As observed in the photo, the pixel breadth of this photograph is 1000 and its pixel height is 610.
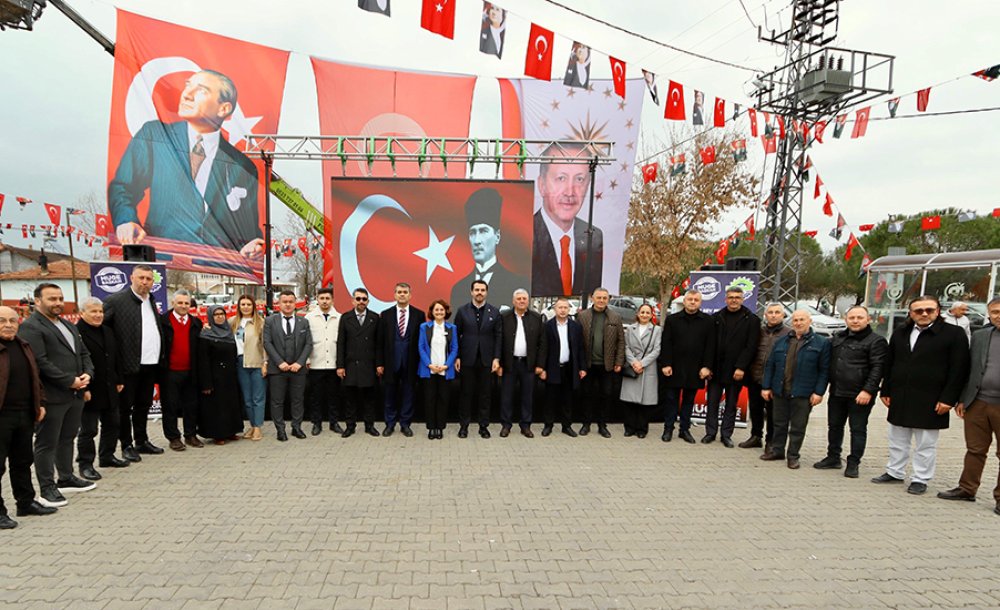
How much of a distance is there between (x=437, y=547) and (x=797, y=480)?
12.0 feet

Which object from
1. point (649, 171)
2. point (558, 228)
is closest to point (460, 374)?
point (558, 228)

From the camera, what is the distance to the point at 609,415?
691 centimetres

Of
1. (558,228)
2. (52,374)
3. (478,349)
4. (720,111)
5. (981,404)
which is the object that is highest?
(720,111)

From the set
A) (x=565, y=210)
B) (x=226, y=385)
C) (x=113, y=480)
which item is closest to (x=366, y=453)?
(x=226, y=385)

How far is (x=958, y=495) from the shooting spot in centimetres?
437

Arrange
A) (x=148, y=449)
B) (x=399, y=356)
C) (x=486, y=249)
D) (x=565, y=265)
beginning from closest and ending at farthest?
(x=148, y=449) → (x=399, y=356) → (x=486, y=249) → (x=565, y=265)

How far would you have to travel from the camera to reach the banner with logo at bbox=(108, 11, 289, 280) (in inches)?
408

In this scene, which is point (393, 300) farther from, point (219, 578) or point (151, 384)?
point (219, 578)

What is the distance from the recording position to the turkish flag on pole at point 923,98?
30.7ft

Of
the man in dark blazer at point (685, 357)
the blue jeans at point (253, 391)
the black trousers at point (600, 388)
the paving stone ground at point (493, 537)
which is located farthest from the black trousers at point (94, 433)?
the man in dark blazer at point (685, 357)

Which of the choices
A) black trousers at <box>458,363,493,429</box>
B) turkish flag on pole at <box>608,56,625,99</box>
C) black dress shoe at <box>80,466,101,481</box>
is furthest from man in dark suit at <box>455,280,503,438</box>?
turkish flag on pole at <box>608,56,625,99</box>

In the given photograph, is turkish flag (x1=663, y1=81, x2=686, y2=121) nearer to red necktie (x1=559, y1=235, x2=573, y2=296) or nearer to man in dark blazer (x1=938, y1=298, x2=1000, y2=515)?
red necktie (x1=559, y1=235, x2=573, y2=296)

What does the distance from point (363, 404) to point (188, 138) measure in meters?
8.30

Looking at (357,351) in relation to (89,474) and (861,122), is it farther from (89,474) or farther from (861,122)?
(861,122)
